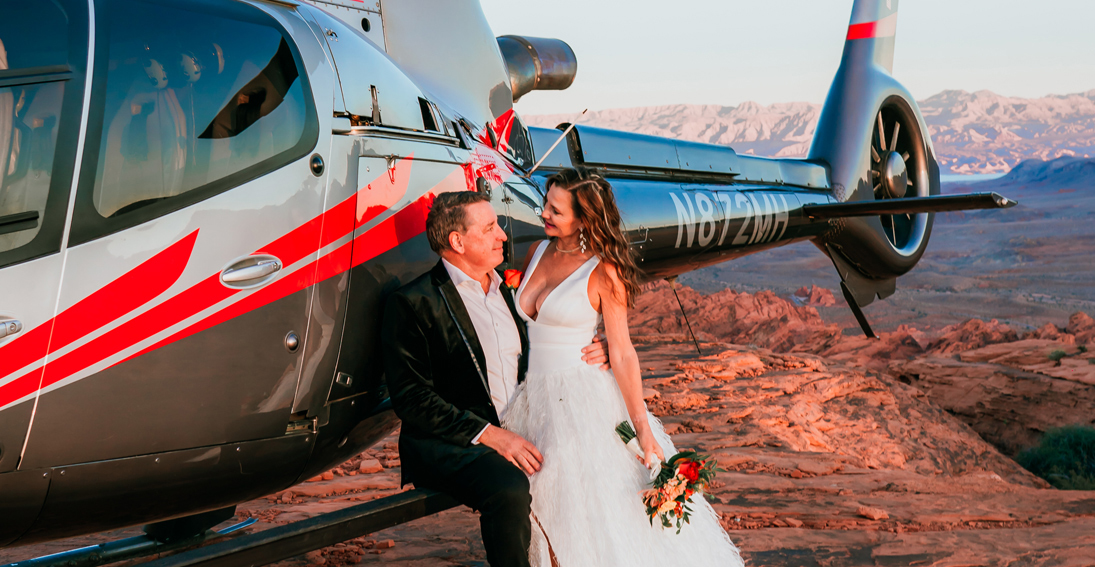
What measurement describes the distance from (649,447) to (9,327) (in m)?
1.79

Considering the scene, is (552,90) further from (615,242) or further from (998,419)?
(998,419)

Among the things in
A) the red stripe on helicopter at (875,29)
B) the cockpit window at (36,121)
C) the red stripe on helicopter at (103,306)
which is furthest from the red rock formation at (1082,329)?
the cockpit window at (36,121)

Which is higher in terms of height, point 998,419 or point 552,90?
point 552,90

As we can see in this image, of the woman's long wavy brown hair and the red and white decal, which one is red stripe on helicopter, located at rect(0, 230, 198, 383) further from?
the woman's long wavy brown hair

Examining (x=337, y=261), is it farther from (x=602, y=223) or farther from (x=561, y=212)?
(x=602, y=223)

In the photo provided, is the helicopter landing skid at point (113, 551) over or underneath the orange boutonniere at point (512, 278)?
underneath

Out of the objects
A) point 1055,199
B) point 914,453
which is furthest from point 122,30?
point 1055,199

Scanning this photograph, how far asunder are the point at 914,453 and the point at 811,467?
4040 millimetres

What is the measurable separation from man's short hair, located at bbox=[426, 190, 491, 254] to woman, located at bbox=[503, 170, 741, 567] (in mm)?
276

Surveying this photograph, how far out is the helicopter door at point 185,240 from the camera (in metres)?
1.93

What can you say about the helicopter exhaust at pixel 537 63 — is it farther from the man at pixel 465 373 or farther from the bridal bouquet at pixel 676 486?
the bridal bouquet at pixel 676 486

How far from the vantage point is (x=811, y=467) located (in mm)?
6297

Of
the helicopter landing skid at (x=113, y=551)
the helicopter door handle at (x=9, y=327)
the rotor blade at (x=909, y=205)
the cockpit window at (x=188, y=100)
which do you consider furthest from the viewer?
the rotor blade at (x=909, y=205)

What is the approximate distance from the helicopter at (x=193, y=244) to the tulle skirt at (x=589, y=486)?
622 mm
